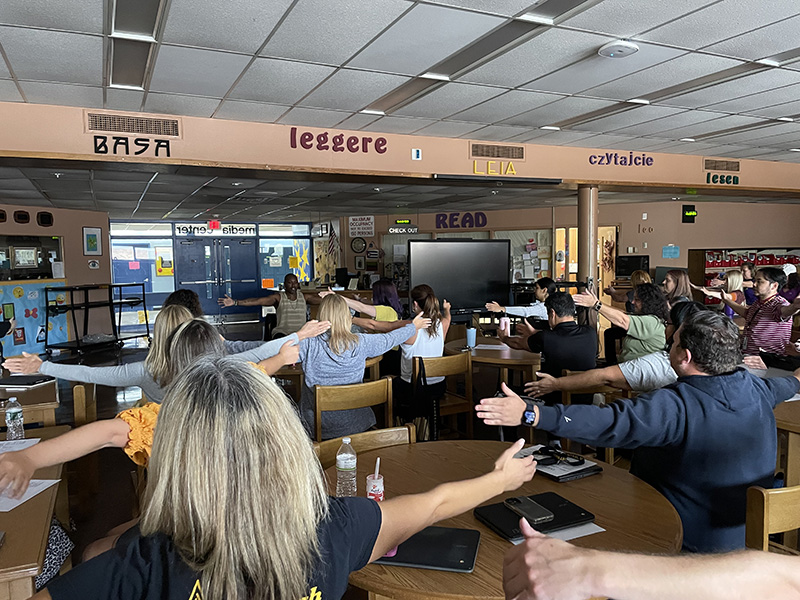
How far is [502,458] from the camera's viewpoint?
67.3 inches

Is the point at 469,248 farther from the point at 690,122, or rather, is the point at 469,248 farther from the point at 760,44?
the point at 760,44

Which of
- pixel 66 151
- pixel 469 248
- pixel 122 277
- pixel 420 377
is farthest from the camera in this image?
pixel 122 277

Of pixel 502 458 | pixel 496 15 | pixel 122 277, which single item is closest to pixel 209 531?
pixel 502 458

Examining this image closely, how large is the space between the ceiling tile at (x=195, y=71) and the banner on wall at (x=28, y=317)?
6.22 meters

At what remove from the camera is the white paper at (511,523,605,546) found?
161 cm

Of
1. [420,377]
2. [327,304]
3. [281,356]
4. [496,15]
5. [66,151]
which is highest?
[496,15]

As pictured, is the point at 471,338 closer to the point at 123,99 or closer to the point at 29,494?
the point at 123,99

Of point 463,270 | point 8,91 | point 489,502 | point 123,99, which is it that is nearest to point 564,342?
point 489,502

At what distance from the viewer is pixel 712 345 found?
78.4 inches

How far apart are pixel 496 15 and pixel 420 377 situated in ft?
7.77

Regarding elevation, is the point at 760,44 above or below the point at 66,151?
above

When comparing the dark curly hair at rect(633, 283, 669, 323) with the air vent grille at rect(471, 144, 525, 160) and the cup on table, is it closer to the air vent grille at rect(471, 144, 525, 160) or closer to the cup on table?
the cup on table

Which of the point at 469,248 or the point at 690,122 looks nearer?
the point at 690,122

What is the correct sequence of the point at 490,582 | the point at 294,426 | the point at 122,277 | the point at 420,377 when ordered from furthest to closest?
the point at 122,277, the point at 420,377, the point at 490,582, the point at 294,426
